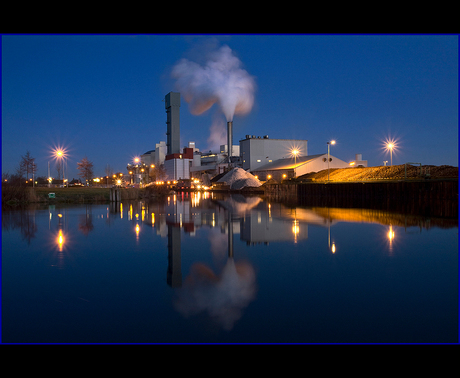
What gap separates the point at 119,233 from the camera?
11.6 m

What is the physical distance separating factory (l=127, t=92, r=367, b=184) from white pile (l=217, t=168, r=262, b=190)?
212 inches

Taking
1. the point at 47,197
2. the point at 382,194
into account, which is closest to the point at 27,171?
the point at 47,197

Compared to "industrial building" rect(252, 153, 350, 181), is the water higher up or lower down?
lower down

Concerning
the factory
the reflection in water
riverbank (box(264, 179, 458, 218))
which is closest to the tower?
the factory

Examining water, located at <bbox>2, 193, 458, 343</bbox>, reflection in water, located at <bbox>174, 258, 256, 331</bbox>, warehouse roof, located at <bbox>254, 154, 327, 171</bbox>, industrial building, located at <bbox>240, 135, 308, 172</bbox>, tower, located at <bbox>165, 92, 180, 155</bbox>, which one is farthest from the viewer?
tower, located at <bbox>165, 92, 180, 155</bbox>

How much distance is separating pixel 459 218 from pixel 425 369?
1480 cm

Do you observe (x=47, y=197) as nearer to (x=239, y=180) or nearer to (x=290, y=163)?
(x=239, y=180)

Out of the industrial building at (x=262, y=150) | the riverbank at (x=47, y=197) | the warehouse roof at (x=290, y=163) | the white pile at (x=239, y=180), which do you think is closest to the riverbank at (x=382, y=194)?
the white pile at (x=239, y=180)

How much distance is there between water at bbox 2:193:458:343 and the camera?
12.7 ft

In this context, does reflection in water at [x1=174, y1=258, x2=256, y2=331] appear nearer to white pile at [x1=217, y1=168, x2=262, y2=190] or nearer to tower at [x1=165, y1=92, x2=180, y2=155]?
white pile at [x1=217, y1=168, x2=262, y2=190]

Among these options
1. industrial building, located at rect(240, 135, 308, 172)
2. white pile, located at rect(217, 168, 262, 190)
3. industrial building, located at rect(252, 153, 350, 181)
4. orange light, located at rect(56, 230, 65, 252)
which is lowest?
orange light, located at rect(56, 230, 65, 252)
